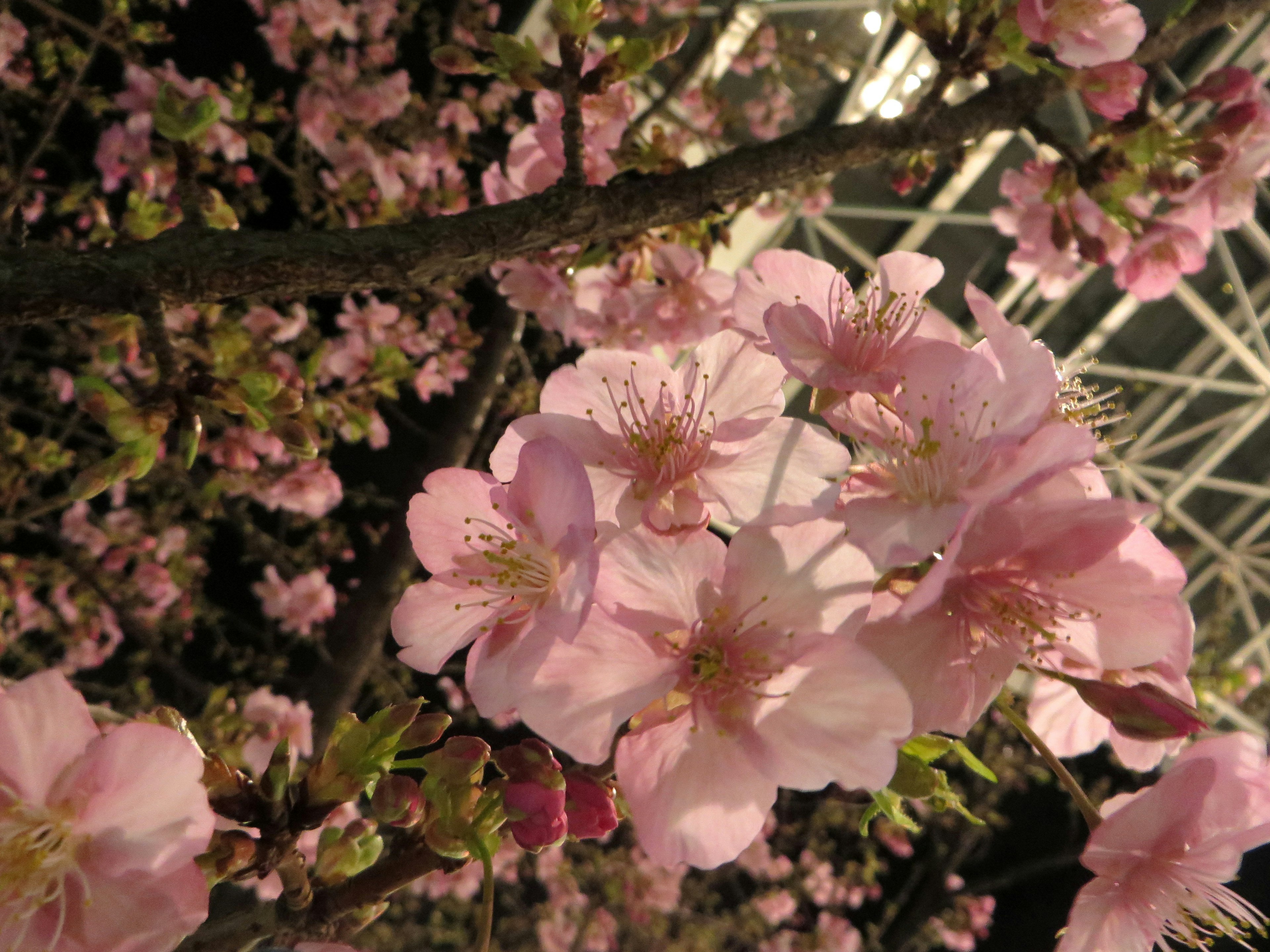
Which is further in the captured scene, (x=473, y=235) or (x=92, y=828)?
(x=473, y=235)

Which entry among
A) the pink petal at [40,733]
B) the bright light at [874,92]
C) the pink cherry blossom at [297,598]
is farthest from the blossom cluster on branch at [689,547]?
the bright light at [874,92]

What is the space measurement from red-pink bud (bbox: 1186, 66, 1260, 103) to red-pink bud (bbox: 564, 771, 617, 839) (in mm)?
1542

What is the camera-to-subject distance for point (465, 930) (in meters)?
4.41

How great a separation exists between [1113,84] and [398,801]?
4.48 feet

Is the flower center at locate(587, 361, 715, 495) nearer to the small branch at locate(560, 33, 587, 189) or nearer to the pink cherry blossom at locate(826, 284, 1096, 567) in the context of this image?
the pink cherry blossom at locate(826, 284, 1096, 567)

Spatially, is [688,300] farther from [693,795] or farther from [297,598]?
[297,598]

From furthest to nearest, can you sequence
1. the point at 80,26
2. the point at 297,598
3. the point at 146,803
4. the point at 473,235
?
1. the point at 297,598
2. the point at 80,26
3. the point at 473,235
4. the point at 146,803

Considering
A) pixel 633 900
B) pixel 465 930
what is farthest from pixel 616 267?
pixel 465 930

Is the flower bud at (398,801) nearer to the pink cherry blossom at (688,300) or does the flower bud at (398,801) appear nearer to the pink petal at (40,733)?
the pink petal at (40,733)

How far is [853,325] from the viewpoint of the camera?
29.0 inches

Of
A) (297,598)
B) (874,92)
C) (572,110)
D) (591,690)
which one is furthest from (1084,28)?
(297,598)

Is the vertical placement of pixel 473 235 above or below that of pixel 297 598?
above

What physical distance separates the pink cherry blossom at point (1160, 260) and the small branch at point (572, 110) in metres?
1.10

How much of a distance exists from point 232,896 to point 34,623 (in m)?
3.20
